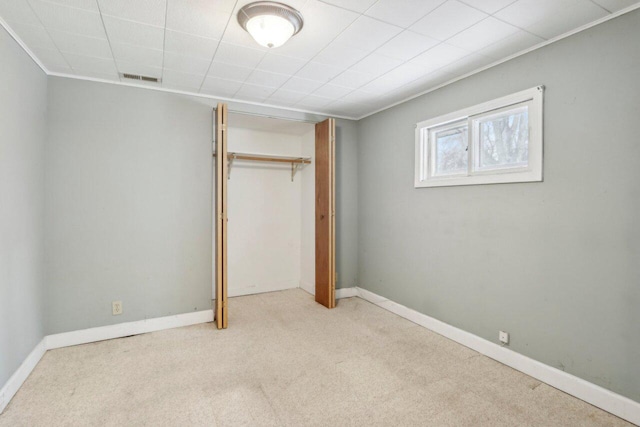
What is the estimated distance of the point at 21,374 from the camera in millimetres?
2258

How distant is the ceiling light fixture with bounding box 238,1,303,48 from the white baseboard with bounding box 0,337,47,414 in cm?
268

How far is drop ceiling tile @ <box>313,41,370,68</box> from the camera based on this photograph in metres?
2.36

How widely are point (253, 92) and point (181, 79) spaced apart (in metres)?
0.70

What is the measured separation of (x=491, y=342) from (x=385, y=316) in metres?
1.18

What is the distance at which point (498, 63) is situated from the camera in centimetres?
260

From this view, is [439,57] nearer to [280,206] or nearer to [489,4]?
[489,4]

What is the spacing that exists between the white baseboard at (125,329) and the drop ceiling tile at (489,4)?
3439 millimetres

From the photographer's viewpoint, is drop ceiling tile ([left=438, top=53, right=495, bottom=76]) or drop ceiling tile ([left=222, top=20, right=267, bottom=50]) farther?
drop ceiling tile ([left=438, top=53, right=495, bottom=76])

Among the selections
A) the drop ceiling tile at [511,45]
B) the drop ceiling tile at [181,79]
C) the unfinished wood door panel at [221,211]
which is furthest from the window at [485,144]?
the drop ceiling tile at [181,79]

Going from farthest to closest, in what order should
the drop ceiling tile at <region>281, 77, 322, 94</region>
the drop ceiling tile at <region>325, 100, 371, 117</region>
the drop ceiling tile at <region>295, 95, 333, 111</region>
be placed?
the drop ceiling tile at <region>325, 100, 371, 117</region>
the drop ceiling tile at <region>295, 95, 333, 111</region>
the drop ceiling tile at <region>281, 77, 322, 94</region>

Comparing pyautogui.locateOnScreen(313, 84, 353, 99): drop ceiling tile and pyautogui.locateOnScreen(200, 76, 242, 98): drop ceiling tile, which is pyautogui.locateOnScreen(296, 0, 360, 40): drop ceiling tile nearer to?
pyautogui.locateOnScreen(313, 84, 353, 99): drop ceiling tile

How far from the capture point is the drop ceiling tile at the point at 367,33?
6.67ft

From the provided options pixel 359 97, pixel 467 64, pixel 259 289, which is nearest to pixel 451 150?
pixel 467 64

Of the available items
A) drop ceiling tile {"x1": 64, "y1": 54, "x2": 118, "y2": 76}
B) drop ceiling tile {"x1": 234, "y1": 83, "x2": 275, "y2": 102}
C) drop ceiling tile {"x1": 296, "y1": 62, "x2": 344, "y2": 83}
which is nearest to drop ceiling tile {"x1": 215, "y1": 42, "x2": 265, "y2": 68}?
drop ceiling tile {"x1": 296, "y1": 62, "x2": 344, "y2": 83}
